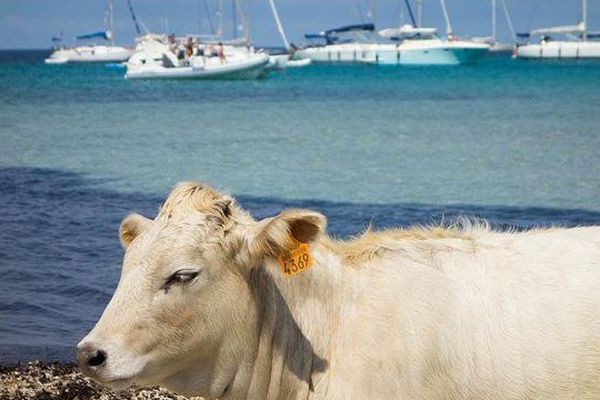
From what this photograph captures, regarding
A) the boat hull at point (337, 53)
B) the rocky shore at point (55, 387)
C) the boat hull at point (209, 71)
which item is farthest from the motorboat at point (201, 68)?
the rocky shore at point (55, 387)

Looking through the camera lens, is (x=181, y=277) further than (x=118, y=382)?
Yes

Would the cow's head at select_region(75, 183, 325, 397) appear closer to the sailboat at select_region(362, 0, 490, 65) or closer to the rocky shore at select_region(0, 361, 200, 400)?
the rocky shore at select_region(0, 361, 200, 400)

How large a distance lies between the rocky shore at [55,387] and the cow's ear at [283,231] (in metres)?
2.86

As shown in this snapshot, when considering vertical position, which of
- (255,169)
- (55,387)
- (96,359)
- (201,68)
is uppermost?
(96,359)

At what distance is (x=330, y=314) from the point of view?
4.88 m

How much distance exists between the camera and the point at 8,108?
45.8m

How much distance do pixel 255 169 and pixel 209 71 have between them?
156ft

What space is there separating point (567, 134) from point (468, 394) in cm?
2827

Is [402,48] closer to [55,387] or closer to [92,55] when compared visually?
[92,55]

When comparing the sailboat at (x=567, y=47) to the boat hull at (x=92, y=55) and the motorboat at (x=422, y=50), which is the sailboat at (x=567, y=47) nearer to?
the motorboat at (x=422, y=50)

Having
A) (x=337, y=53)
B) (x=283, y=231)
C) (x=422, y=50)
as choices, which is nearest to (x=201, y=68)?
(x=422, y=50)

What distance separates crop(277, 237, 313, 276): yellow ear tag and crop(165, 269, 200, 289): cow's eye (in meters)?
0.40

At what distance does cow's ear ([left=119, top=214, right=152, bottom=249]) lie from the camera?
4922 mm

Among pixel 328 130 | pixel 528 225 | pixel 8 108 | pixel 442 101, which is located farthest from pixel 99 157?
pixel 442 101
